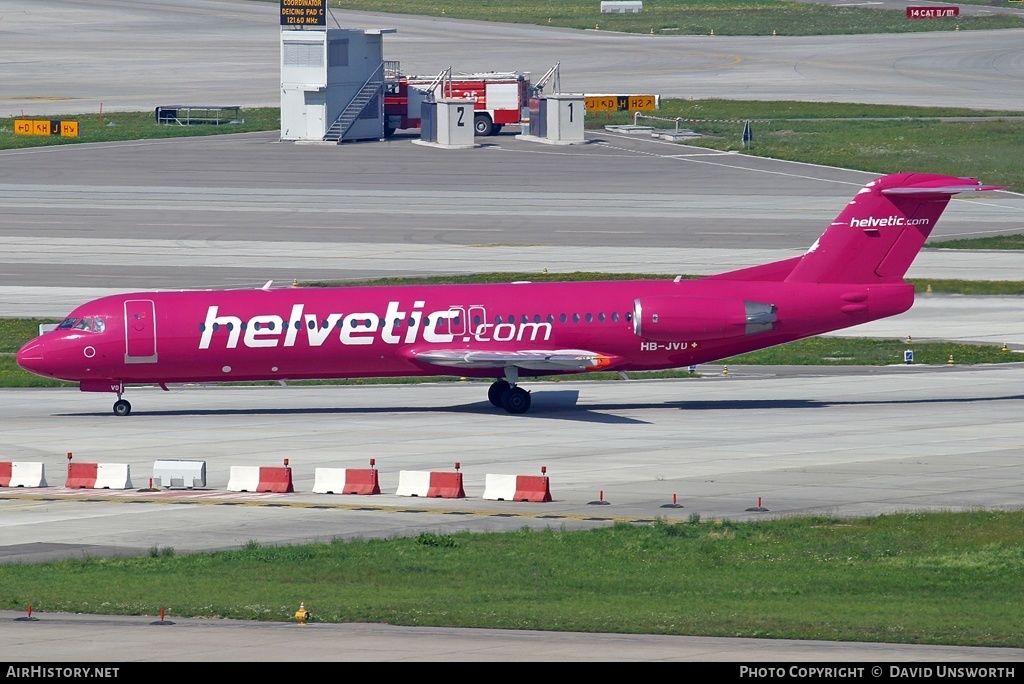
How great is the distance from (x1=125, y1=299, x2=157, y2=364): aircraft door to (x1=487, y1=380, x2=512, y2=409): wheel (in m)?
9.46

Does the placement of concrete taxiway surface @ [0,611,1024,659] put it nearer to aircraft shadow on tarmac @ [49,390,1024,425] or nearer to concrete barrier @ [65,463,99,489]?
concrete barrier @ [65,463,99,489]

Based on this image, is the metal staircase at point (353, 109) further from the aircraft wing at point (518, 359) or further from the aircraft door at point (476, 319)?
the aircraft wing at point (518, 359)

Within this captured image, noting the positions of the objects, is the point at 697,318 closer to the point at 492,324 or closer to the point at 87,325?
the point at 492,324

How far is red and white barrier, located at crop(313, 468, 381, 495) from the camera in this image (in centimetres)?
3253

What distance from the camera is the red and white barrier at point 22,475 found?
3378 centimetres

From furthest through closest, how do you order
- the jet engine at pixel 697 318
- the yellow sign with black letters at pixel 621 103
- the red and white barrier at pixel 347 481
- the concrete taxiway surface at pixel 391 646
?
the yellow sign with black letters at pixel 621 103
the jet engine at pixel 697 318
the red and white barrier at pixel 347 481
the concrete taxiway surface at pixel 391 646

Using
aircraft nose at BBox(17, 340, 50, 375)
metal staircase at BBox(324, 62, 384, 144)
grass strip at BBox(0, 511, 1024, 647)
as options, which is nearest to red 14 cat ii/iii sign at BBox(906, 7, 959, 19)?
metal staircase at BBox(324, 62, 384, 144)

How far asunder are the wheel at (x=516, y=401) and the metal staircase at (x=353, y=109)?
58.6 m

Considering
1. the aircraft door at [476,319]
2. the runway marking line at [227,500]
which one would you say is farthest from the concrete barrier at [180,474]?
the aircraft door at [476,319]

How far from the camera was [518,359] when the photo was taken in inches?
1665

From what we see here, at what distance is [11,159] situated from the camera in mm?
94062

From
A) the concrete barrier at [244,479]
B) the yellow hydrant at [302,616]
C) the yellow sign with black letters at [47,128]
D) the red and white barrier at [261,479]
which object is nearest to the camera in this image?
the yellow hydrant at [302,616]

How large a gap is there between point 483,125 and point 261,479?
72115 millimetres

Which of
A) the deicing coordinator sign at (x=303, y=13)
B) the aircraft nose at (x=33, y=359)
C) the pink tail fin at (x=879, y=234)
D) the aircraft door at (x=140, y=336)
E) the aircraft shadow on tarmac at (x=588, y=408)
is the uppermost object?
the deicing coordinator sign at (x=303, y=13)
